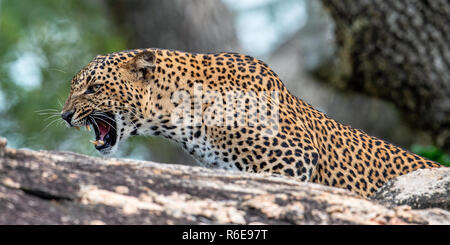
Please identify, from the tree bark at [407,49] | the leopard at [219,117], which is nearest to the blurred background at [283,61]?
the tree bark at [407,49]

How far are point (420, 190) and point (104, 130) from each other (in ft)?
13.1

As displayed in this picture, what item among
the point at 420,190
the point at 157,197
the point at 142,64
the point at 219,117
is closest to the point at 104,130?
the point at 142,64

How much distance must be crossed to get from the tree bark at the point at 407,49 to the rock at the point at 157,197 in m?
7.33

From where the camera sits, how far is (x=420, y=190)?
7488 millimetres

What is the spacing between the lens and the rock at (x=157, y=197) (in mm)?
5703

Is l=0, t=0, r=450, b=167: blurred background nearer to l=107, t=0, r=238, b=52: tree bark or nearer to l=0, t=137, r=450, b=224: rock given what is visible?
l=107, t=0, r=238, b=52: tree bark

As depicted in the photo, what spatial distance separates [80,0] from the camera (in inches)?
886

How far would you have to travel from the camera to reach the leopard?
867 cm

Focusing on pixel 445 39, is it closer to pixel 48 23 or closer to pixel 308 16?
pixel 308 16

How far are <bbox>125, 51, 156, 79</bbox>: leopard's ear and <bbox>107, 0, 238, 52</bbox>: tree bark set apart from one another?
8538mm

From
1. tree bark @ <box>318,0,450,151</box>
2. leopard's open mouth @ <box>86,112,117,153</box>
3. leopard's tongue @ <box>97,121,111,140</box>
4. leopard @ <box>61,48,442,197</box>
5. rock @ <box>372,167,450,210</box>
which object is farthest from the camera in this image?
tree bark @ <box>318,0,450,151</box>

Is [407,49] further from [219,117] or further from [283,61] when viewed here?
[283,61]

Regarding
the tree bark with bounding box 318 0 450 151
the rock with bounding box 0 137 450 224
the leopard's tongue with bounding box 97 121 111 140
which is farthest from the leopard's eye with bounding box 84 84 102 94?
the tree bark with bounding box 318 0 450 151
